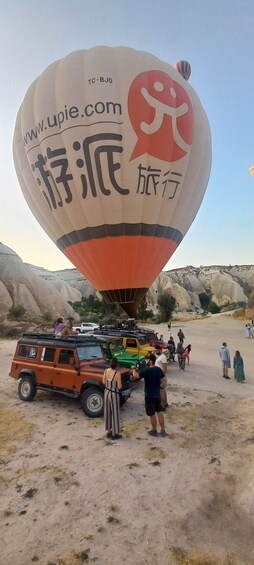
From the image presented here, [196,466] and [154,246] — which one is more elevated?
[154,246]

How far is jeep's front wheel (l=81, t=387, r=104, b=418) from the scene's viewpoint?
812cm

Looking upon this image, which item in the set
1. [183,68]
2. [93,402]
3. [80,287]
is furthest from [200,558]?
[80,287]

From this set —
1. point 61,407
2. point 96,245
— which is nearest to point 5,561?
point 61,407

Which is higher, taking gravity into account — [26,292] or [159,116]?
[159,116]

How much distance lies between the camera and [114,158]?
1327 cm

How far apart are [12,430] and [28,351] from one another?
9.64 ft

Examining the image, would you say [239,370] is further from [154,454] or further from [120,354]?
[154,454]

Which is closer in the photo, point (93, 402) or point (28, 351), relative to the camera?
point (93, 402)

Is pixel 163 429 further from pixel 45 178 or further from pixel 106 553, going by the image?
pixel 45 178

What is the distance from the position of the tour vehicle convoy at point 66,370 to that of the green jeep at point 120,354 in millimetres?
2009

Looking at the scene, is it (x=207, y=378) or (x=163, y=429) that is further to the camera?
(x=207, y=378)

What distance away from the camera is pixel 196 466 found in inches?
224

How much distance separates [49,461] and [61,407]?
326 cm

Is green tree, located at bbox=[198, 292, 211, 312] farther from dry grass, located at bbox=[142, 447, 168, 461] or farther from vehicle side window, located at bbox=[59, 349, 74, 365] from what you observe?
dry grass, located at bbox=[142, 447, 168, 461]
